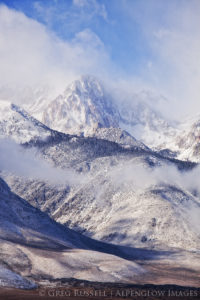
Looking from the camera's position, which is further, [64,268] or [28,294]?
[64,268]

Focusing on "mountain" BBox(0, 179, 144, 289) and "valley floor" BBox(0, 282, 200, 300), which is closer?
"valley floor" BBox(0, 282, 200, 300)

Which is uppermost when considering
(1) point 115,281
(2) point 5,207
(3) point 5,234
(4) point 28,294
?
(2) point 5,207

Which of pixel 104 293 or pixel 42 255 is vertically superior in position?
pixel 42 255

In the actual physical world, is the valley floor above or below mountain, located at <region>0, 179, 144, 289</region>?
below

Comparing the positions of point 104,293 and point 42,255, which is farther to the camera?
point 42,255

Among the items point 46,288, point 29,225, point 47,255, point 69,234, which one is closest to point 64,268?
point 47,255

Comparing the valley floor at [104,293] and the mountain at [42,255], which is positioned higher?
the mountain at [42,255]

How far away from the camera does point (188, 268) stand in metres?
181

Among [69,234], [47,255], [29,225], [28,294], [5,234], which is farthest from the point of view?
[69,234]

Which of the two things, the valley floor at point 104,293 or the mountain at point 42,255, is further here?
the mountain at point 42,255

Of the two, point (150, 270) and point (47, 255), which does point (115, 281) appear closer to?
point (47, 255)

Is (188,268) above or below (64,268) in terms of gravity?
above

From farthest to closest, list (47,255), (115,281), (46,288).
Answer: (47,255)
(115,281)
(46,288)

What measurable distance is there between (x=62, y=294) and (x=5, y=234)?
2237 inches
